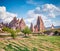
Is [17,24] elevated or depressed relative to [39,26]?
elevated

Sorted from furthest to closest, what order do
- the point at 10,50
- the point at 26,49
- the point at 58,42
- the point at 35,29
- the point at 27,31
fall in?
1. the point at 35,29
2. the point at 27,31
3. the point at 58,42
4. the point at 26,49
5. the point at 10,50

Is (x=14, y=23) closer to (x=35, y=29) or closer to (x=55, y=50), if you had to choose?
(x=35, y=29)

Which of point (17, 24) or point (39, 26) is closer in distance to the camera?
point (17, 24)

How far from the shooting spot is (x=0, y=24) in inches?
1591

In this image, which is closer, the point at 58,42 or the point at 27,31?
the point at 58,42

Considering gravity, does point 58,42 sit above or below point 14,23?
below

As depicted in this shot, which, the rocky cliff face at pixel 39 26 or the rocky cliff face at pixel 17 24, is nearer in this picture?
the rocky cliff face at pixel 17 24

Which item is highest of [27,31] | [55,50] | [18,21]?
[18,21]

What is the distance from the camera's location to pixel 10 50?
51.1 feet

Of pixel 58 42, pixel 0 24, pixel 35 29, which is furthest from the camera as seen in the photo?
pixel 35 29

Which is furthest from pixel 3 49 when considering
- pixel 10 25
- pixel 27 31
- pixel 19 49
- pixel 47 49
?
pixel 10 25

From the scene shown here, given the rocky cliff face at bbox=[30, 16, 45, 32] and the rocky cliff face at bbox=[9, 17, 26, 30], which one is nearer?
the rocky cliff face at bbox=[9, 17, 26, 30]

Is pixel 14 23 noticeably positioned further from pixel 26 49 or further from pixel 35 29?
pixel 26 49

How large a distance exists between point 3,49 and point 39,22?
99.7ft
